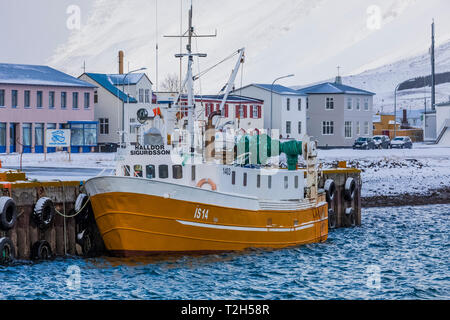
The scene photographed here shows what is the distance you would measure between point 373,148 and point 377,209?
48734mm

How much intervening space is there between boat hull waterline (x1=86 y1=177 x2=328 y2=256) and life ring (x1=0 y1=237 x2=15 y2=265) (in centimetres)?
335

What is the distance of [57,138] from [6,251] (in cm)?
3568

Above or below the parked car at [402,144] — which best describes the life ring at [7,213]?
below

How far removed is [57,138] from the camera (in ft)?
206

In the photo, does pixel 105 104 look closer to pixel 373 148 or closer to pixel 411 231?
pixel 373 148

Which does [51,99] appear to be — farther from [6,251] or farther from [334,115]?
[6,251]

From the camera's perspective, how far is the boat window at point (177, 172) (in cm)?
3017

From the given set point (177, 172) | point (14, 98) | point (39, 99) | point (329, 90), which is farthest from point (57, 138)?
point (329, 90)

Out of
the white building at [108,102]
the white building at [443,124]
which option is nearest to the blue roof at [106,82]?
the white building at [108,102]

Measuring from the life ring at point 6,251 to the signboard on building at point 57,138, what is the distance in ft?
113

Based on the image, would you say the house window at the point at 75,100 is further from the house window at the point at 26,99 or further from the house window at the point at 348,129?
the house window at the point at 348,129
